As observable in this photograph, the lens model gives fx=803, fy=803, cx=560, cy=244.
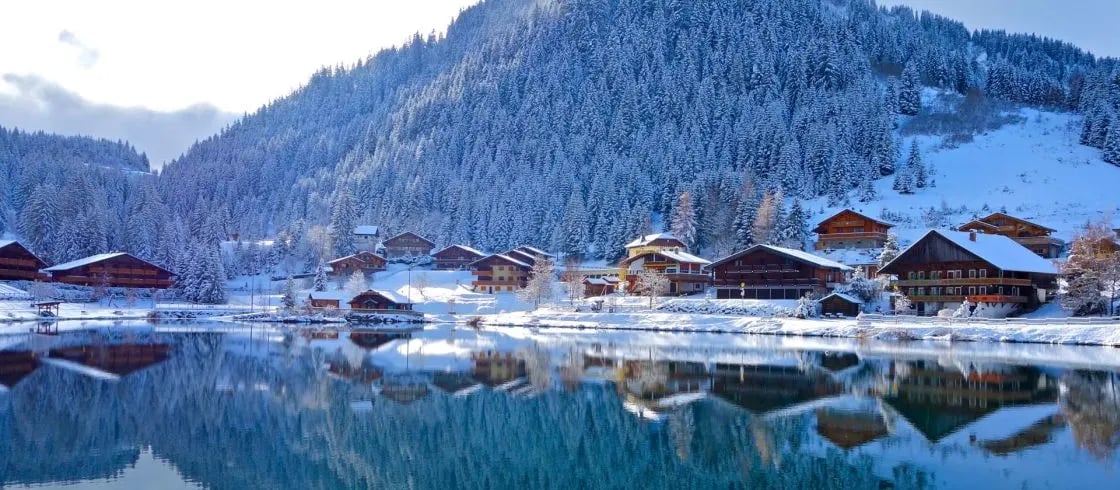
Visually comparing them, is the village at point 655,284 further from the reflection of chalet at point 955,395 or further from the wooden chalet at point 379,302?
the reflection of chalet at point 955,395

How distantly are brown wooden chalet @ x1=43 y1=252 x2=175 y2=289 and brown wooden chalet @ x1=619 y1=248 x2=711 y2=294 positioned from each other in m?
59.0

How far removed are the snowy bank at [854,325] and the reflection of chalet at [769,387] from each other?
865 inches

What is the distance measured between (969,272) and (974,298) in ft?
6.97

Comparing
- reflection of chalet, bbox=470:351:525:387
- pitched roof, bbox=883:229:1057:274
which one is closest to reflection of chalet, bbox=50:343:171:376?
reflection of chalet, bbox=470:351:525:387

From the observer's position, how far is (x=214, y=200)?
169875 millimetres

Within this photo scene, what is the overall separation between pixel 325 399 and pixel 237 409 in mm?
3252

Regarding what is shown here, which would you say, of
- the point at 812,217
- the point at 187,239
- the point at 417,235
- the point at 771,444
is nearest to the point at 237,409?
the point at 771,444

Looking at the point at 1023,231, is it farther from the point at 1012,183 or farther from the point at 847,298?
the point at 847,298

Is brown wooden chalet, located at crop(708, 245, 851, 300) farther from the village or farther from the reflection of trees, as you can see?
the reflection of trees

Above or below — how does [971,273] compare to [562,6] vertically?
below

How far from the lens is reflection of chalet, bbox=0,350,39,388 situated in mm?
32375

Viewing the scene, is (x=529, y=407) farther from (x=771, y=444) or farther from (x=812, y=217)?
(x=812, y=217)

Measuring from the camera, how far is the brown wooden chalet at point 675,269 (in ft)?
277

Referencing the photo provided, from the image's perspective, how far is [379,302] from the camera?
8494cm
